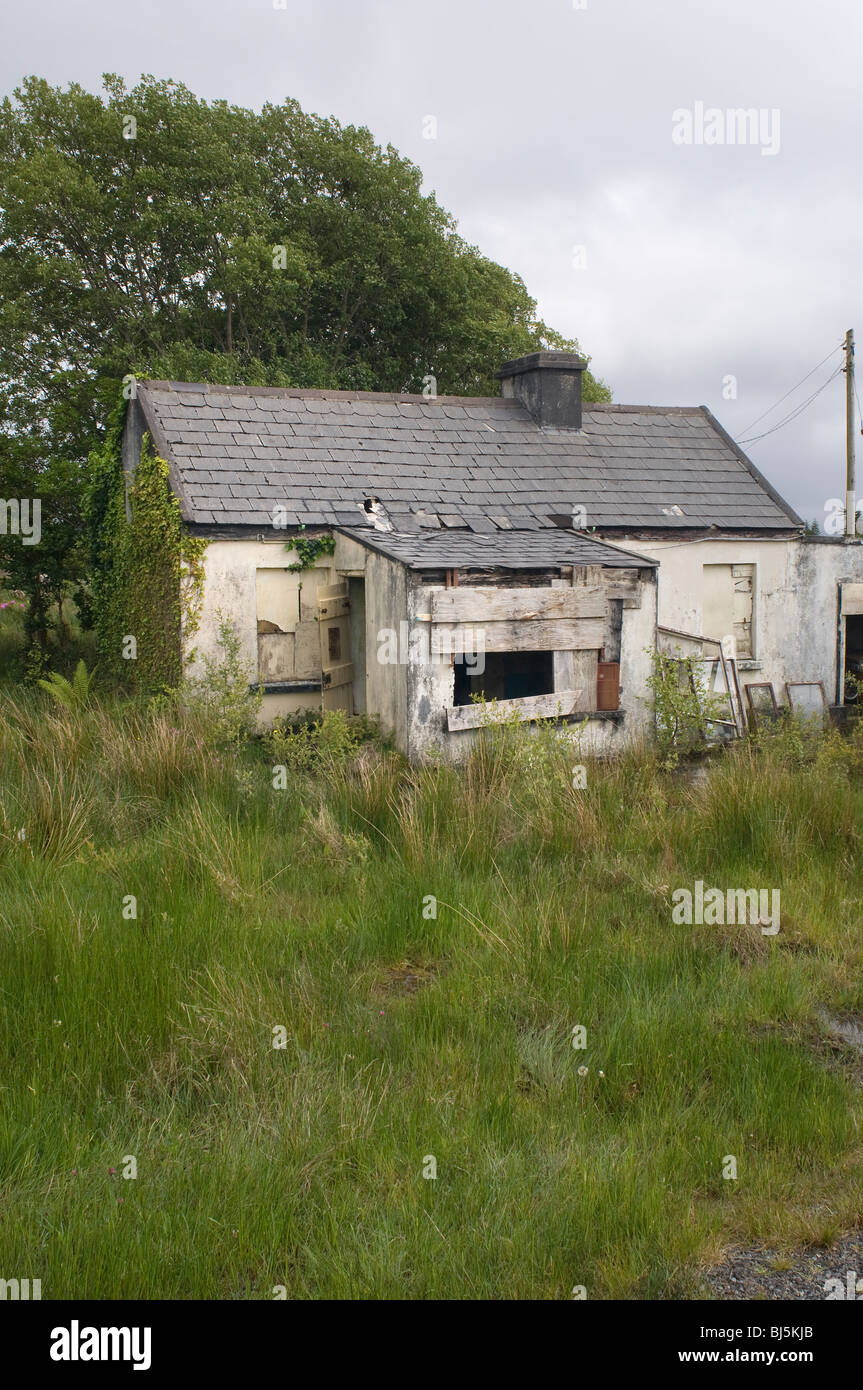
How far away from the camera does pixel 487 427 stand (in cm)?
1705

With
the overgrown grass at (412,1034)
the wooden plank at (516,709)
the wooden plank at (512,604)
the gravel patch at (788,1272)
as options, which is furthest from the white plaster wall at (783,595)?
the gravel patch at (788,1272)

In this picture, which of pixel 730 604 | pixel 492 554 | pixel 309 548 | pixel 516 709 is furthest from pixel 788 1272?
pixel 730 604

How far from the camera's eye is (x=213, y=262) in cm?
2522

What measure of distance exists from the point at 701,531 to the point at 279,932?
39.6 ft

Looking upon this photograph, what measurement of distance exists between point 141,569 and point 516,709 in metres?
6.68

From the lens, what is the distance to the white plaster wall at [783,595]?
15945 mm

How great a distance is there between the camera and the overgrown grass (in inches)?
142

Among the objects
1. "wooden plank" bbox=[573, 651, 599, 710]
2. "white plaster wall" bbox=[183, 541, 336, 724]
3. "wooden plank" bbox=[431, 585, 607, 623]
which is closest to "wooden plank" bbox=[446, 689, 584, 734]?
"wooden plank" bbox=[573, 651, 599, 710]

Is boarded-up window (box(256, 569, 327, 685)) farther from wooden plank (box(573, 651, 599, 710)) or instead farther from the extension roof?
wooden plank (box(573, 651, 599, 710))

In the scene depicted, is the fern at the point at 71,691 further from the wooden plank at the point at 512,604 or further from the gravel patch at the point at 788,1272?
the gravel patch at the point at 788,1272

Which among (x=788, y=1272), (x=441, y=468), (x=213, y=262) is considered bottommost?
(x=788, y=1272)

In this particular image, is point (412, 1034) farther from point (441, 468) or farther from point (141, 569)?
point (441, 468)

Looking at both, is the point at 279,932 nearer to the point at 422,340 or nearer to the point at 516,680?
the point at 516,680

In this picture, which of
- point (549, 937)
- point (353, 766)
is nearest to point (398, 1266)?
point (549, 937)
